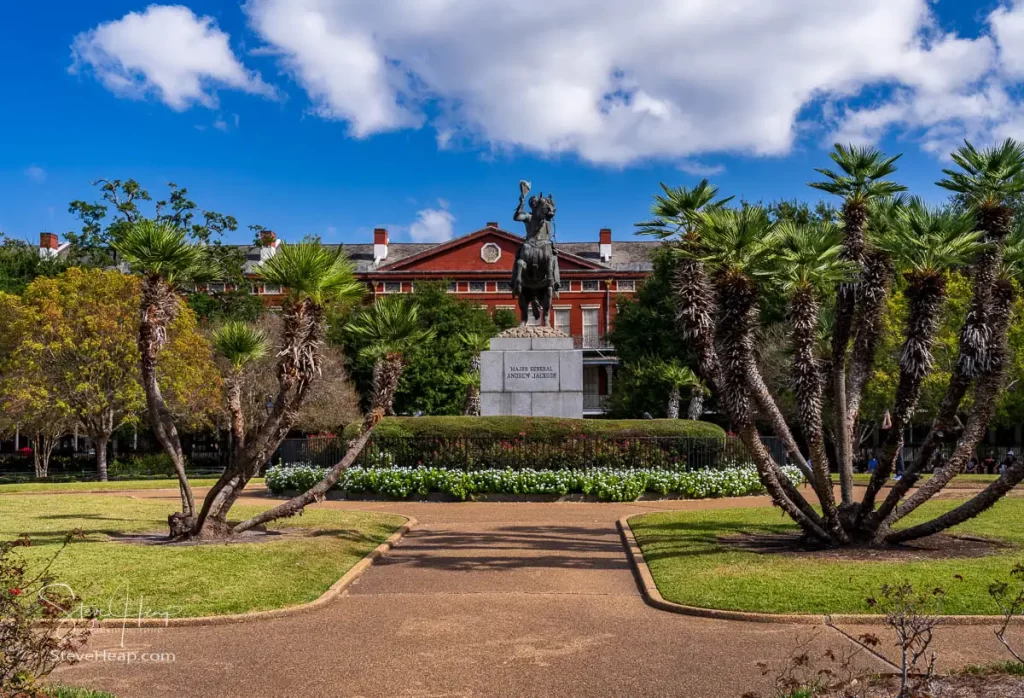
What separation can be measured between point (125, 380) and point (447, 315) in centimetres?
1997

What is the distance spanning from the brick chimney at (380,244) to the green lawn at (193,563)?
5497cm

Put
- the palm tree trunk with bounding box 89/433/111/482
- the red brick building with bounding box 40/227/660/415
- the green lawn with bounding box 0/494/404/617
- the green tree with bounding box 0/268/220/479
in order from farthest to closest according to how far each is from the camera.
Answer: the red brick building with bounding box 40/227/660/415
the palm tree trunk with bounding box 89/433/111/482
the green tree with bounding box 0/268/220/479
the green lawn with bounding box 0/494/404/617

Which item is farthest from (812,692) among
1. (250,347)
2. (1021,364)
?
(1021,364)

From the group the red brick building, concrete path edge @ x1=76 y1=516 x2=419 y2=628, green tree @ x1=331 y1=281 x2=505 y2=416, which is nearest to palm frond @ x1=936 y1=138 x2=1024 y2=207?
concrete path edge @ x1=76 y1=516 x2=419 y2=628

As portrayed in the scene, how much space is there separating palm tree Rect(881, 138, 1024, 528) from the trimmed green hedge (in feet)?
34.1

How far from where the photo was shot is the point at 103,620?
8.65 m

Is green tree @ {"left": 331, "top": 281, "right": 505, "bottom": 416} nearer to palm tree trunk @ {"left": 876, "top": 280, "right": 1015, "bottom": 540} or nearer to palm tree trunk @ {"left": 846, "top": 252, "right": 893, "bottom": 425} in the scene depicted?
palm tree trunk @ {"left": 846, "top": 252, "right": 893, "bottom": 425}

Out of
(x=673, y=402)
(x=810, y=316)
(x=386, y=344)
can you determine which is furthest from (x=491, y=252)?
(x=810, y=316)

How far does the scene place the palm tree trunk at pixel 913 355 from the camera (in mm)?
11789

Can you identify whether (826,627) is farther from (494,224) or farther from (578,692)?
(494,224)

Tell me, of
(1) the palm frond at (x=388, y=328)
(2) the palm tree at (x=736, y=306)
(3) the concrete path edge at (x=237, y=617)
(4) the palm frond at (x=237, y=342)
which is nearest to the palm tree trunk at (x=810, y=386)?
(2) the palm tree at (x=736, y=306)

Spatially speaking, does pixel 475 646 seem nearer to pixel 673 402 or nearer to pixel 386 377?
pixel 386 377

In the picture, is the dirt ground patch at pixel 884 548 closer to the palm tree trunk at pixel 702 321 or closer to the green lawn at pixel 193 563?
the palm tree trunk at pixel 702 321

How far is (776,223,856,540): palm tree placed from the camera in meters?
12.1
